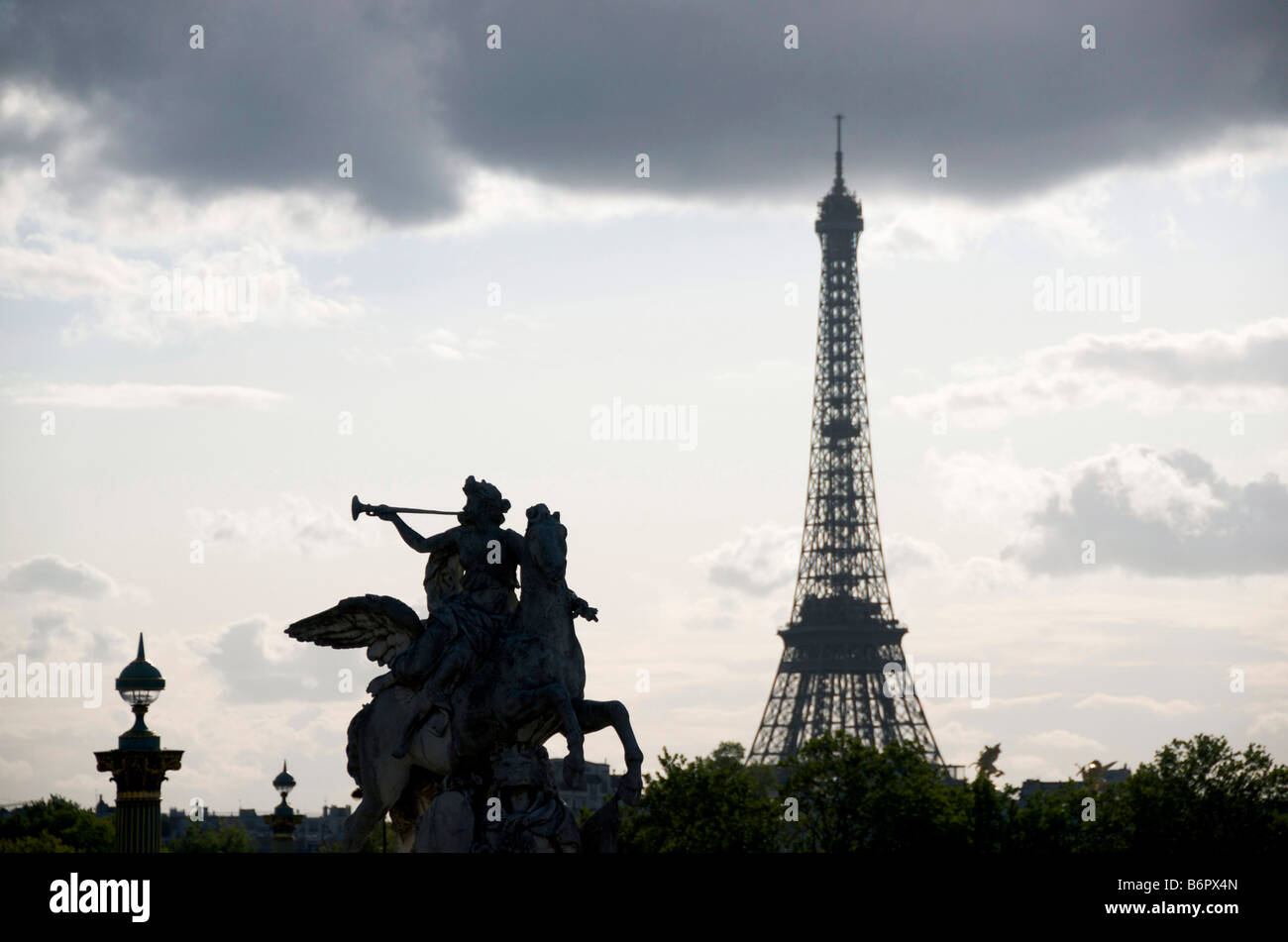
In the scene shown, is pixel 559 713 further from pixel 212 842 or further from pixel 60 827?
pixel 212 842

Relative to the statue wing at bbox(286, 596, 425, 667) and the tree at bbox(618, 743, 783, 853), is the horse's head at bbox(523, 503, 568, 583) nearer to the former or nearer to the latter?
the statue wing at bbox(286, 596, 425, 667)

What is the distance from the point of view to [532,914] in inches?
691

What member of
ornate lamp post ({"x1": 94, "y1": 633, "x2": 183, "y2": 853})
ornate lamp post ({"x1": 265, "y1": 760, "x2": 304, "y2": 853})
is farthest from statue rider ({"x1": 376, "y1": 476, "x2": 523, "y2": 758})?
ornate lamp post ({"x1": 265, "y1": 760, "x2": 304, "y2": 853})

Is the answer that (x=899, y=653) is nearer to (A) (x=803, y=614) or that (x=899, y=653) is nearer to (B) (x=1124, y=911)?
(A) (x=803, y=614)

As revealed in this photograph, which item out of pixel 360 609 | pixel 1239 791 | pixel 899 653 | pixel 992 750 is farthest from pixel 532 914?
pixel 899 653

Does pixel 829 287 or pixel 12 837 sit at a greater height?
pixel 829 287

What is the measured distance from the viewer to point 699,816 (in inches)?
2479

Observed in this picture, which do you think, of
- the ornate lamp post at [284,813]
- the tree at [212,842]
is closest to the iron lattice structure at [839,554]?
the tree at [212,842]

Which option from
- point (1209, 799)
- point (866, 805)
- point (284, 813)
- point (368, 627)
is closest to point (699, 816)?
point (866, 805)

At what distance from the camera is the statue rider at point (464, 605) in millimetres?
21375

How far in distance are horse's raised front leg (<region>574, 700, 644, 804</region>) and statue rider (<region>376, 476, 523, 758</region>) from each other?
111 cm

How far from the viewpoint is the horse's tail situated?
73.7 ft

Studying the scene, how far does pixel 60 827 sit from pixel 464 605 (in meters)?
60.4

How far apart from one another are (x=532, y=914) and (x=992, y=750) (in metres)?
73.6
